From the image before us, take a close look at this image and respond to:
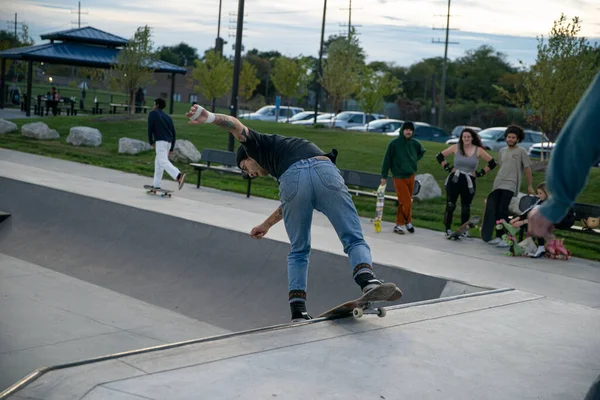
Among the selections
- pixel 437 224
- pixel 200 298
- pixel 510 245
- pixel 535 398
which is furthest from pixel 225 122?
pixel 437 224

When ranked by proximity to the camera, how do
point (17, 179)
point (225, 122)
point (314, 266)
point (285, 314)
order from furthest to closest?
1. point (17, 179)
2. point (314, 266)
3. point (285, 314)
4. point (225, 122)

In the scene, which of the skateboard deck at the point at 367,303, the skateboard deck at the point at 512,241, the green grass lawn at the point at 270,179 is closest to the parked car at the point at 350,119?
the green grass lawn at the point at 270,179

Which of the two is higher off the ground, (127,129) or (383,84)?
(383,84)

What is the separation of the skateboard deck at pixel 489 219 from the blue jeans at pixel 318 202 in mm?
6528

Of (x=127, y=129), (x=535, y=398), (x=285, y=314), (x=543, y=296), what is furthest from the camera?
(x=127, y=129)

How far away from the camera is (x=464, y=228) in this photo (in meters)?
12.1

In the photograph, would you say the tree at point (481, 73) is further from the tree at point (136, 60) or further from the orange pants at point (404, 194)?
the orange pants at point (404, 194)

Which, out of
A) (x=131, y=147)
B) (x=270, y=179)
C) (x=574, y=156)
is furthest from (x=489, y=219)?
(x=131, y=147)

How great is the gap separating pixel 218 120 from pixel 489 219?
7.20m

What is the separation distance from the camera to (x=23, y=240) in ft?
38.6

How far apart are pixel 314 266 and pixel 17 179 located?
7.13m

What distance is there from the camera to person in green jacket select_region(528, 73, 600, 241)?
2621 mm

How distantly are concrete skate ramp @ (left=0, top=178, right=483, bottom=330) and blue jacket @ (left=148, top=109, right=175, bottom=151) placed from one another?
8.36 ft

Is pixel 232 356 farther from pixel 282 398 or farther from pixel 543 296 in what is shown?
pixel 543 296
